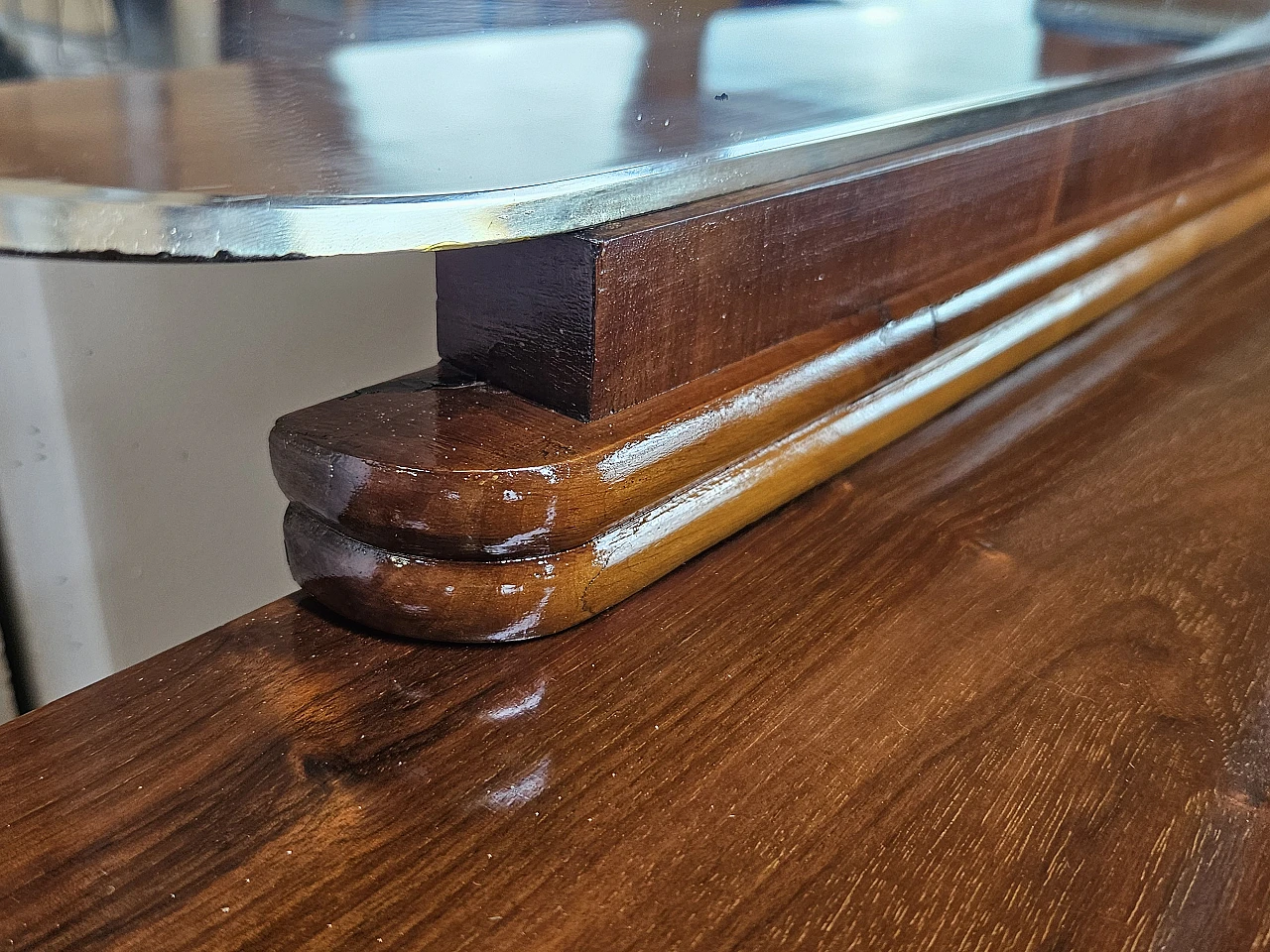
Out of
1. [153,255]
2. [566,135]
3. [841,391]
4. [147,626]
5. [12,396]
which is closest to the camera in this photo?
[153,255]

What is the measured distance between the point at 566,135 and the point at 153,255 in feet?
0.53

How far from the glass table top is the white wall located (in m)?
0.21

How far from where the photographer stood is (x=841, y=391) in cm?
51

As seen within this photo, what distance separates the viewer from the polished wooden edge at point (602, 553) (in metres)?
0.38

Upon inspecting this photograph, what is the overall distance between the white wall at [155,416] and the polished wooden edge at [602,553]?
33 cm

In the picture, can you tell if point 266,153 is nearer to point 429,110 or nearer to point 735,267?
point 429,110

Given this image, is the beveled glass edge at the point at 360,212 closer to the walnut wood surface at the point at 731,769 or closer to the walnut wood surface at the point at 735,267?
the walnut wood surface at the point at 735,267

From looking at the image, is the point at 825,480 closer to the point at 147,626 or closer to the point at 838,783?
the point at 838,783

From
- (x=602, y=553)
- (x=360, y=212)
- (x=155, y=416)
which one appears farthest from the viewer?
(x=155, y=416)

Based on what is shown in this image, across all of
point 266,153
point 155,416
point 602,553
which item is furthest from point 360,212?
point 155,416

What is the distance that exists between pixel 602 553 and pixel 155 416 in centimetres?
43

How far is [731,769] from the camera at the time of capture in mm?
344

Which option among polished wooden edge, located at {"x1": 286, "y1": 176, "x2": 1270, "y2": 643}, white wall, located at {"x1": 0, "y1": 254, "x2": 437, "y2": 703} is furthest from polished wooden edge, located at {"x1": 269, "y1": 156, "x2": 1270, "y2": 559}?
white wall, located at {"x1": 0, "y1": 254, "x2": 437, "y2": 703}

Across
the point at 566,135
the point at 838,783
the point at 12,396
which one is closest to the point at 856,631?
the point at 838,783
